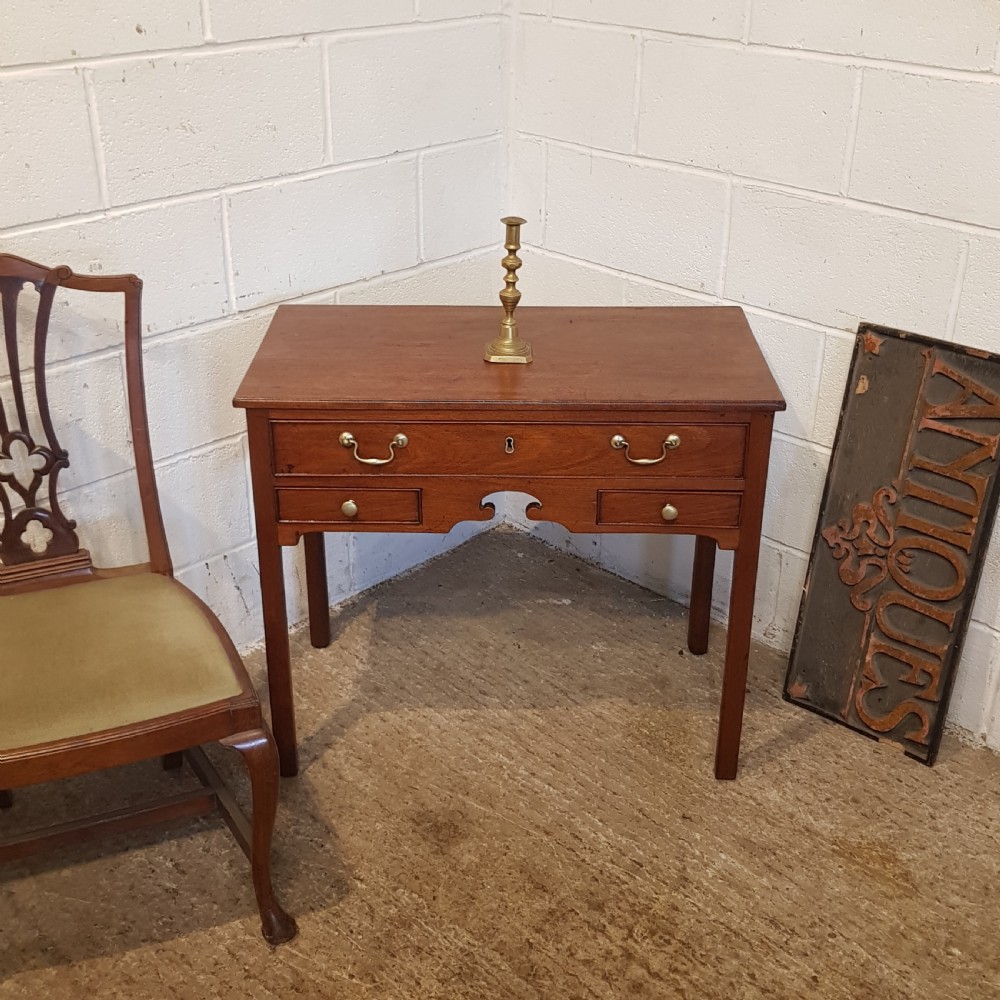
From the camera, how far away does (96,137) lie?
1851 mm

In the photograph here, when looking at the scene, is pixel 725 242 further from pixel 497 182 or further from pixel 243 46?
pixel 243 46

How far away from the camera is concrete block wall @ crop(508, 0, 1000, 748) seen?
6.18ft

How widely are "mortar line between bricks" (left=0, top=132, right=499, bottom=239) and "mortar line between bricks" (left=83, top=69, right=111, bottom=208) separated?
0.10 feet

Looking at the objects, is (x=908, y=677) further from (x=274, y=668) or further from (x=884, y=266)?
(x=274, y=668)

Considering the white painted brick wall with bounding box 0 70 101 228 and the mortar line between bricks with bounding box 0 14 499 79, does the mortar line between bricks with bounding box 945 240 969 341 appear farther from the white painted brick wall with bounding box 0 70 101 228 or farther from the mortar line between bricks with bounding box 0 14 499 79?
the white painted brick wall with bounding box 0 70 101 228

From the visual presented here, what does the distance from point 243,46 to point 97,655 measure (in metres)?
1.09

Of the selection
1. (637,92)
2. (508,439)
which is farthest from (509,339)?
(637,92)

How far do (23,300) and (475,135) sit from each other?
1.03 m

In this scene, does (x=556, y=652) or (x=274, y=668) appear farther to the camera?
(x=556, y=652)

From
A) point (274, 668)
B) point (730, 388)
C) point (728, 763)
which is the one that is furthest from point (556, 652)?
point (730, 388)

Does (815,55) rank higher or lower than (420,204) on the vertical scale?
higher

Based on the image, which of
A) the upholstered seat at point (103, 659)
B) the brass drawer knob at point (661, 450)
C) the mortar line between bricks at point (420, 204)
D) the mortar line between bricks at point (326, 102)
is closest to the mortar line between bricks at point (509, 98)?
the mortar line between bricks at point (420, 204)

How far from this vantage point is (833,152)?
6.60 ft

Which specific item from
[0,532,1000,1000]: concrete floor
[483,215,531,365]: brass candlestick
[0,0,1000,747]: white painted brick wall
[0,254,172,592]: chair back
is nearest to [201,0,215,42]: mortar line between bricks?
[0,0,1000,747]: white painted brick wall
